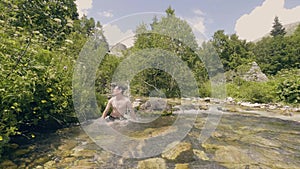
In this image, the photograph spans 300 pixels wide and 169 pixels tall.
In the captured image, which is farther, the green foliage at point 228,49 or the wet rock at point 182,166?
the green foliage at point 228,49

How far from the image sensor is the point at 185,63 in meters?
11.3

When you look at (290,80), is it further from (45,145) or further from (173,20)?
(45,145)

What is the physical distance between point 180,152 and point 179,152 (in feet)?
0.07

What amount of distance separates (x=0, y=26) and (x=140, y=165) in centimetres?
306

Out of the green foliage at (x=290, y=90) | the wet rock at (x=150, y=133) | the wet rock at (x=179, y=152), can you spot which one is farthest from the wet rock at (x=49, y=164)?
the green foliage at (x=290, y=90)

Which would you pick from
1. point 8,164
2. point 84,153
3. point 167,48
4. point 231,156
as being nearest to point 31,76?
point 8,164

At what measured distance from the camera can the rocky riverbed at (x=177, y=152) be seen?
3.53 metres

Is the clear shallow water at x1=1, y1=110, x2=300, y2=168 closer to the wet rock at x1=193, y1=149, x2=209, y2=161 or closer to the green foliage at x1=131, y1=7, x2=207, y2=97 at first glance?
the wet rock at x1=193, y1=149, x2=209, y2=161

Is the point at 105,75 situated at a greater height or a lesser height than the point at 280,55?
lesser

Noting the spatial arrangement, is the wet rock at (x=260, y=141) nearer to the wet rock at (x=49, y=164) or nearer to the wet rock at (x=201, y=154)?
the wet rock at (x=201, y=154)

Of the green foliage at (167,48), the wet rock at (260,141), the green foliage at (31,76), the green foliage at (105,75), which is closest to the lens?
the green foliage at (31,76)

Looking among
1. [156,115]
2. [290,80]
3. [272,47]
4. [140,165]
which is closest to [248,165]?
[140,165]

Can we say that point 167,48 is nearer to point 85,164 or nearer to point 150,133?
point 150,133

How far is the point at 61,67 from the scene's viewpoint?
16.7ft
